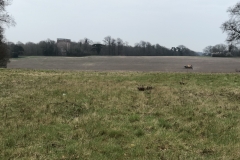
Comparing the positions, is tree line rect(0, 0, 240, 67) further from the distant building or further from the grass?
the grass

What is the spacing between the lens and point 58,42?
130375mm

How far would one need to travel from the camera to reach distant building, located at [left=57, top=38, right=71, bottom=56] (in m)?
114

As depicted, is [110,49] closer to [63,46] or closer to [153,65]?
[63,46]

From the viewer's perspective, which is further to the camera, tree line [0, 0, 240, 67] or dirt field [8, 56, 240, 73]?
tree line [0, 0, 240, 67]

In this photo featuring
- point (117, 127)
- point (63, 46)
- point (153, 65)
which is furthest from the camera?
point (63, 46)

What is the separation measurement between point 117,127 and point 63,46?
124 metres

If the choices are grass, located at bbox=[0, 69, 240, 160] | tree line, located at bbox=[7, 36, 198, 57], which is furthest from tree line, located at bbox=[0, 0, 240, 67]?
grass, located at bbox=[0, 69, 240, 160]

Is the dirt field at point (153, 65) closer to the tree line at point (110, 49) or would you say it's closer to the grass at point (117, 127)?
the grass at point (117, 127)

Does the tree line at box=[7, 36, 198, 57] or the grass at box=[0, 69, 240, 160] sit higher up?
the tree line at box=[7, 36, 198, 57]

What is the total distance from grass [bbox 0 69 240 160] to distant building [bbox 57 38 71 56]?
4145 inches

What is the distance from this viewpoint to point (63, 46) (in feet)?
412

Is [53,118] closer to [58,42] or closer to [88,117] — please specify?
[88,117]

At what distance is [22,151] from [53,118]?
7.16 ft

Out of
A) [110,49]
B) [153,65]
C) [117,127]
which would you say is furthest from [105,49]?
[117,127]
